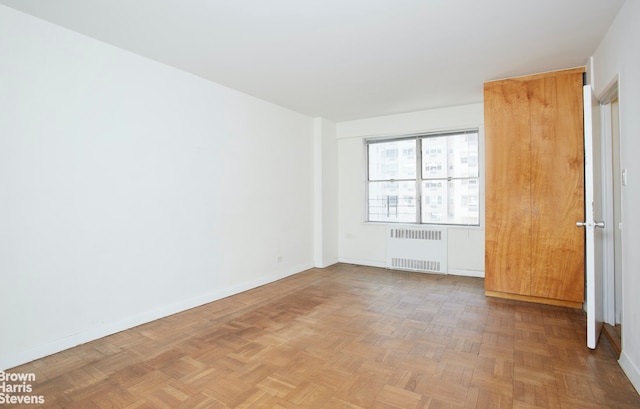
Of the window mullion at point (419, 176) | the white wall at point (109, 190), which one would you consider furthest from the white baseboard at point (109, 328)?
the window mullion at point (419, 176)

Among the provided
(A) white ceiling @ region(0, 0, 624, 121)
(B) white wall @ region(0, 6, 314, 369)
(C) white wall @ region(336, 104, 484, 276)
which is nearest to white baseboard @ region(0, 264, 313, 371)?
(B) white wall @ region(0, 6, 314, 369)

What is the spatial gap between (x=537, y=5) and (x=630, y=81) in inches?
33.1

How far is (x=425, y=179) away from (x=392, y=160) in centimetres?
70

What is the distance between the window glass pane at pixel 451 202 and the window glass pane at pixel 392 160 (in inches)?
16.9

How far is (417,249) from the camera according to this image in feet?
17.2

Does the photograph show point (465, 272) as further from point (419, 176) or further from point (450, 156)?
point (450, 156)

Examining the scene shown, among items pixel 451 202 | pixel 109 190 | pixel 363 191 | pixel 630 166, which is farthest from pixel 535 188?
pixel 109 190

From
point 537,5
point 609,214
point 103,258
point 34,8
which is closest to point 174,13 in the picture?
point 34,8

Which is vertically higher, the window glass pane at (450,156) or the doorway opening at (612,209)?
the window glass pane at (450,156)

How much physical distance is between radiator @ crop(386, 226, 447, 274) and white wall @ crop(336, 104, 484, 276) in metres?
0.15

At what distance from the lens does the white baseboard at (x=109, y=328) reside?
7.77 ft

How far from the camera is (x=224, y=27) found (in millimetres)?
2605

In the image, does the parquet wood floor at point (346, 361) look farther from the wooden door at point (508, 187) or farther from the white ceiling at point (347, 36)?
the white ceiling at point (347, 36)

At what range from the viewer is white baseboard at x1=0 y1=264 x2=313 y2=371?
2.37 meters
